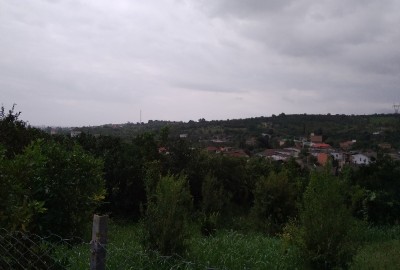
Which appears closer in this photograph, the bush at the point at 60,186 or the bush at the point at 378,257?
the bush at the point at 60,186

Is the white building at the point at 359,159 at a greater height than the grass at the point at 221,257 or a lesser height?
lesser

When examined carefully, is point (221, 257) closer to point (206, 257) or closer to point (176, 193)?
point (206, 257)

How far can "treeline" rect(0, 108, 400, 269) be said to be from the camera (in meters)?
6.30

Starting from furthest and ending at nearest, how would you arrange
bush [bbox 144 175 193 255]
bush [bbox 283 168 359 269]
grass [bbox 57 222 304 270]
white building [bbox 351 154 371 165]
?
white building [bbox 351 154 371 165] < bush [bbox 283 168 359 269] < bush [bbox 144 175 193 255] < grass [bbox 57 222 304 270]

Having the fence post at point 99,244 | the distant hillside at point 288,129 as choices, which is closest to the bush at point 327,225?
the fence post at point 99,244

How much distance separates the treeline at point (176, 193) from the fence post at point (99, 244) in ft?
7.26

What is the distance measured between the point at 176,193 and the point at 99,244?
316cm

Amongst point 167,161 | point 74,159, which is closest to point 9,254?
point 74,159

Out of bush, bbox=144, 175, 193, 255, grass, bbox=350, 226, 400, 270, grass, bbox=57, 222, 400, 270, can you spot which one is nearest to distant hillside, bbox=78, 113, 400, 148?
grass, bbox=350, 226, 400, 270

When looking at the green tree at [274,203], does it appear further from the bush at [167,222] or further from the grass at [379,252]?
the bush at [167,222]

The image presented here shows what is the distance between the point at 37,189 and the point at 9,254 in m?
3.41

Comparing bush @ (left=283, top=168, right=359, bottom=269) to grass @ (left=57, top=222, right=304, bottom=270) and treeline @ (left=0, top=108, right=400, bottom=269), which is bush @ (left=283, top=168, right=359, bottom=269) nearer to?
treeline @ (left=0, top=108, right=400, bottom=269)

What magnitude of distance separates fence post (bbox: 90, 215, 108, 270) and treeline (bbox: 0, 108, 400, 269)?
221 cm

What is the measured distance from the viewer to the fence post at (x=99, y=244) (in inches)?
125
